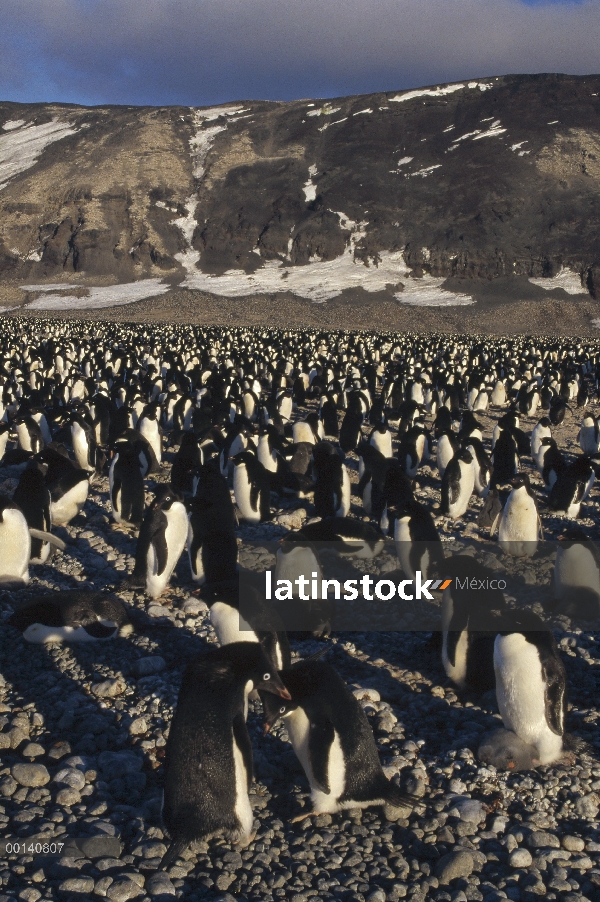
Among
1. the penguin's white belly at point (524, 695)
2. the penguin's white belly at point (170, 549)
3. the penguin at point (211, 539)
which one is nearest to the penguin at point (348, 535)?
the penguin at point (211, 539)

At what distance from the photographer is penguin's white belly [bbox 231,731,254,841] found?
318 centimetres

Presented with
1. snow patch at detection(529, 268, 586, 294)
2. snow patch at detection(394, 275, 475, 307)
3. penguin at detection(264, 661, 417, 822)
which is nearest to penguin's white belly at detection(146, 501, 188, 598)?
penguin at detection(264, 661, 417, 822)

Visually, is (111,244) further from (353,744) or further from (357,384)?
(353,744)

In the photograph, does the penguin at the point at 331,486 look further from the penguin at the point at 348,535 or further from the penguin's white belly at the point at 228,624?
the penguin's white belly at the point at 228,624

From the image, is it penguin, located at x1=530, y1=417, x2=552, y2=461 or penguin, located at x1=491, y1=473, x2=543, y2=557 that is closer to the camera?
penguin, located at x1=491, y1=473, x2=543, y2=557

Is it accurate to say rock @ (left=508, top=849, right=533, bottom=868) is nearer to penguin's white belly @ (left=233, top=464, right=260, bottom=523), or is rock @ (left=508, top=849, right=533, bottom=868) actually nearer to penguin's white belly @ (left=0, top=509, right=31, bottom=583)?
penguin's white belly @ (left=0, top=509, right=31, bottom=583)

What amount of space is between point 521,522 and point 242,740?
15.9 feet

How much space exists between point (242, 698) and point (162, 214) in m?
74.2

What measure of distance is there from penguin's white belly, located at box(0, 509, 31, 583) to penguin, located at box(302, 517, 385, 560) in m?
2.34

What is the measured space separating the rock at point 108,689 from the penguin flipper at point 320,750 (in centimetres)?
153

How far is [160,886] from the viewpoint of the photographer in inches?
114

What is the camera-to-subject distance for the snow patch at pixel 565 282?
55906mm

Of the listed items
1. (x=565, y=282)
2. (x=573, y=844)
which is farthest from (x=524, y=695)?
(x=565, y=282)

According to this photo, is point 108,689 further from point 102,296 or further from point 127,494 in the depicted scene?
point 102,296
